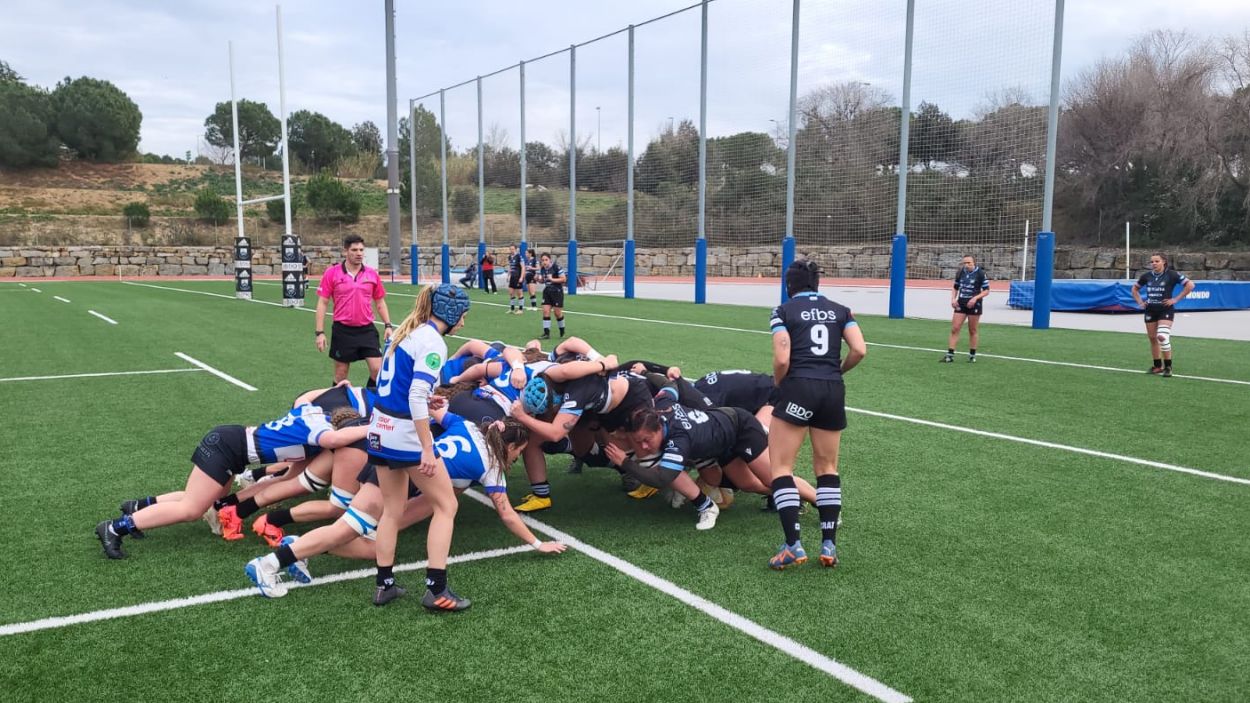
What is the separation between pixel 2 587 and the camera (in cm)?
479

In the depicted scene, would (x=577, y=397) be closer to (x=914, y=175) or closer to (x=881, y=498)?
(x=881, y=498)

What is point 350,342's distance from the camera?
373 inches

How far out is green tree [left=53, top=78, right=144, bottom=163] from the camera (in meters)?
72.4

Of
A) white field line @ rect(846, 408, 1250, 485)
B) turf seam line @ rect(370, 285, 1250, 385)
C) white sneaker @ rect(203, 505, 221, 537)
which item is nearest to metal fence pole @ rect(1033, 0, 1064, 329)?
turf seam line @ rect(370, 285, 1250, 385)

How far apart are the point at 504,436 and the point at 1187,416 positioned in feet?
28.2

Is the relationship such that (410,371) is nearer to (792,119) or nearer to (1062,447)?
(1062,447)

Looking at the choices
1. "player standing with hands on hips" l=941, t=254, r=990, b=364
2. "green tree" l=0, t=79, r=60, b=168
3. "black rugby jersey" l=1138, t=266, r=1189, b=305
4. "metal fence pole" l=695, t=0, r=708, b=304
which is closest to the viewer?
"black rugby jersey" l=1138, t=266, r=1189, b=305

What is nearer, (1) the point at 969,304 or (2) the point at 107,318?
(1) the point at 969,304

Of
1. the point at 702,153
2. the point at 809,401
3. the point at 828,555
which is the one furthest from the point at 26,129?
the point at 828,555

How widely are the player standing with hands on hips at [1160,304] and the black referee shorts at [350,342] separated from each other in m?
11.6

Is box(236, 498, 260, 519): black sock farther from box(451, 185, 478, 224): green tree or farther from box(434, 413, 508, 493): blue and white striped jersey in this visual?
box(451, 185, 478, 224): green tree

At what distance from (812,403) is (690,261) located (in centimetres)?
4672

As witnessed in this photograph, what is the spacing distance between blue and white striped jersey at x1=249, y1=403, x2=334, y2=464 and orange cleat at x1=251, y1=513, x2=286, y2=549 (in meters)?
0.47

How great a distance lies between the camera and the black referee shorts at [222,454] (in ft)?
17.6
